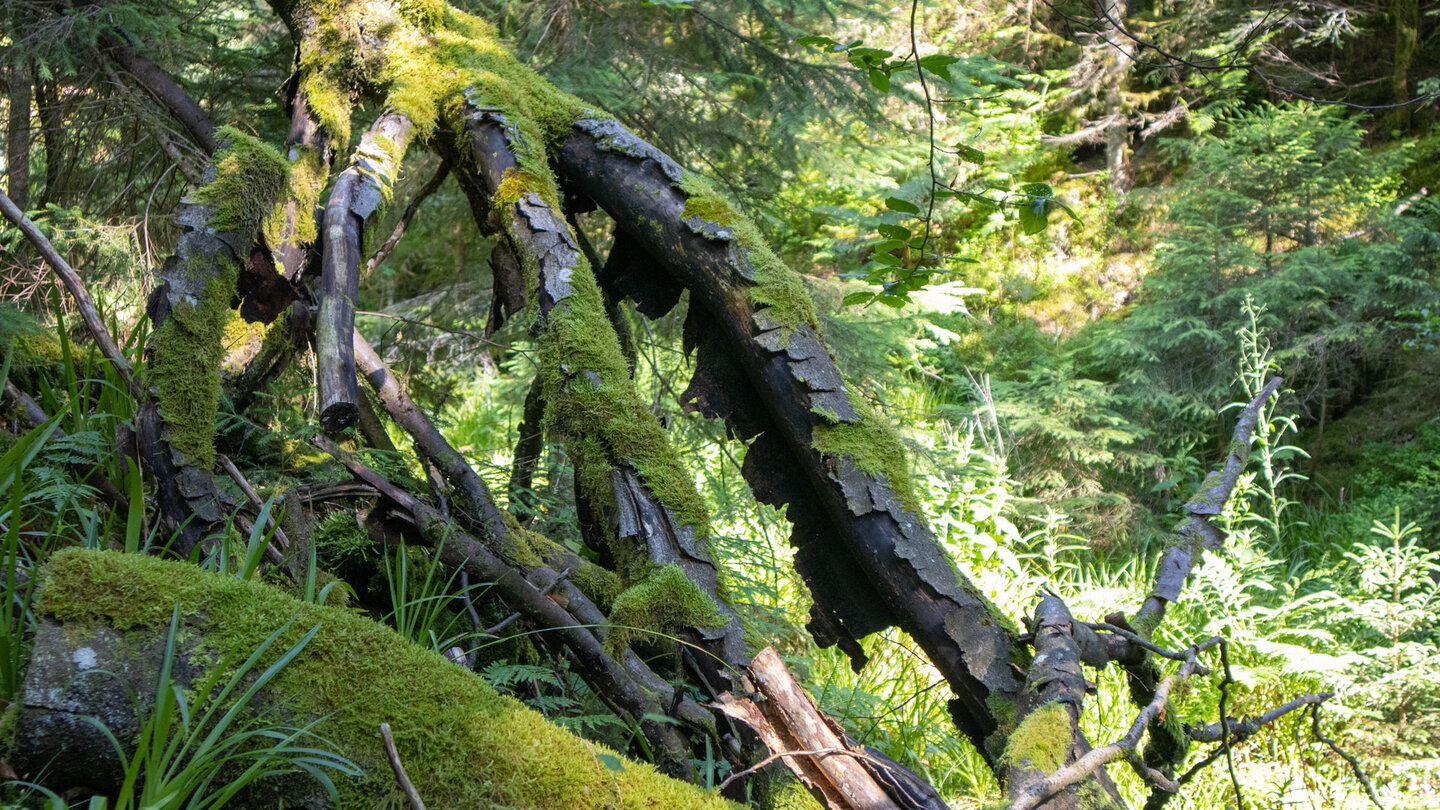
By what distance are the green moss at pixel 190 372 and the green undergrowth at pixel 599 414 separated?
757mm

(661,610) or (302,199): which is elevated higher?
(302,199)

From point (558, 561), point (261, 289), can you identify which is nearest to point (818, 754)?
point (558, 561)

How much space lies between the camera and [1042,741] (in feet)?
4.86

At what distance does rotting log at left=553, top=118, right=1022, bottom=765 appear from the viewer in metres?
1.88

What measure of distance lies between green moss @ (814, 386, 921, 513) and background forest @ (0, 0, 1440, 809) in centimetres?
33

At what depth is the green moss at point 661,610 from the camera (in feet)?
5.55

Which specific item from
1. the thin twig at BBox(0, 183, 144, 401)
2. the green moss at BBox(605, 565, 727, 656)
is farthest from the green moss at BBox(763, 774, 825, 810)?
the thin twig at BBox(0, 183, 144, 401)

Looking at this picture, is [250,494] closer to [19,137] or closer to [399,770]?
[399,770]

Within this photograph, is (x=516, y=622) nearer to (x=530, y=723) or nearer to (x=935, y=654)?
(x=530, y=723)

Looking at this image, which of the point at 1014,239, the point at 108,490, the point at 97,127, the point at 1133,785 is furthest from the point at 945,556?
the point at 1014,239

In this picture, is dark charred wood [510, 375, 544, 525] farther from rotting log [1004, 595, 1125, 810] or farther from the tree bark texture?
the tree bark texture

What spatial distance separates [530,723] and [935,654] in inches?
40.2

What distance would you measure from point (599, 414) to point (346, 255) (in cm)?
70

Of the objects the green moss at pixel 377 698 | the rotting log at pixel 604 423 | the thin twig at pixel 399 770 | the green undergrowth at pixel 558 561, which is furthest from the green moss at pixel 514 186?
the thin twig at pixel 399 770
